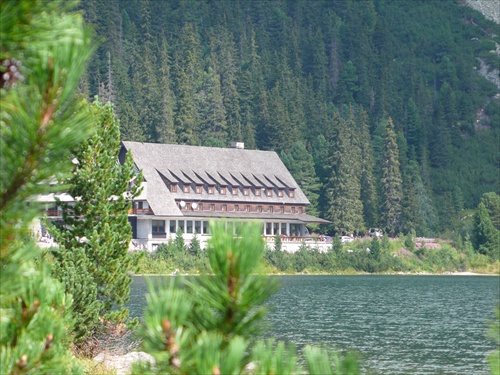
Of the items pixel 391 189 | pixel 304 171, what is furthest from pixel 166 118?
pixel 391 189

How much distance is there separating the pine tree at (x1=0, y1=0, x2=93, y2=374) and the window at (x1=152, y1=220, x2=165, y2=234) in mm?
75437

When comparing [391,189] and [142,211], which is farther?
[391,189]

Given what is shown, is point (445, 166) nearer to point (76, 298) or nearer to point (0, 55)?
point (76, 298)

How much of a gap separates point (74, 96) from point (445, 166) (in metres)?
117

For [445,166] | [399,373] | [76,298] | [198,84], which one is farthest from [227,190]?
[76,298]

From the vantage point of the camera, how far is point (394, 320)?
1615 inches

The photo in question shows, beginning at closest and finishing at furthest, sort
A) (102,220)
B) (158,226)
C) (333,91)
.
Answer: (102,220) < (158,226) < (333,91)

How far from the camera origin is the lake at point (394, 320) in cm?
2856

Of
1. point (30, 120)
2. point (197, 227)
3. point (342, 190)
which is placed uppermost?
point (342, 190)

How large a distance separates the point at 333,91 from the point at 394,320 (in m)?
98.6

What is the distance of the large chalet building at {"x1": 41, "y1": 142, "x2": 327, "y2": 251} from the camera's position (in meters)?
78.5

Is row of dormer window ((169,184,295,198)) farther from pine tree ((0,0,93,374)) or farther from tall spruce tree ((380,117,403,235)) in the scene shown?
Result: pine tree ((0,0,93,374))

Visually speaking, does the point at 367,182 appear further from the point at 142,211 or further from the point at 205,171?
the point at 142,211

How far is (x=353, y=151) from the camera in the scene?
97.5 metres
